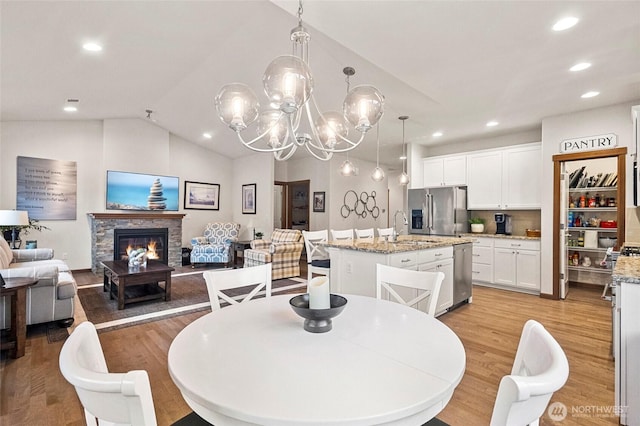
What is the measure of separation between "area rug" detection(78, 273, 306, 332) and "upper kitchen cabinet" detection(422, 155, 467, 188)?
3170 mm

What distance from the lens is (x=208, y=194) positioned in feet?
26.2

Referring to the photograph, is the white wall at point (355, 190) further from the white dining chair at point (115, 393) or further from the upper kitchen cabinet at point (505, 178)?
the white dining chair at point (115, 393)

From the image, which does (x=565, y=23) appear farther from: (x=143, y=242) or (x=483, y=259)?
(x=143, y=242)

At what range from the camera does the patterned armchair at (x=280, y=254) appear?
5.57 m

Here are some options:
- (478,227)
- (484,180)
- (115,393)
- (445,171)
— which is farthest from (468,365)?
(445,171)

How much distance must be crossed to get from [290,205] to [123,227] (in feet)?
13.3

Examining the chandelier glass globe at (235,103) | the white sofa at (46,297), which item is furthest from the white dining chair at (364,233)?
the white sofa at (46,297)

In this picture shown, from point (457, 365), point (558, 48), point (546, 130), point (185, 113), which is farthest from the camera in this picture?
point (185, 113)

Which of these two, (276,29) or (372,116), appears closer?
(372,116)

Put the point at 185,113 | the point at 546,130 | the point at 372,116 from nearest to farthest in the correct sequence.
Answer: the point at 372,116 < the point at 546,130 < the point at 185,113

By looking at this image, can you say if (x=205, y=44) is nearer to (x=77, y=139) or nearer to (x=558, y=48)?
(x=558, y=48)

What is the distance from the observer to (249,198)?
794 cm

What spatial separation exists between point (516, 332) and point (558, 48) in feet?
8.71

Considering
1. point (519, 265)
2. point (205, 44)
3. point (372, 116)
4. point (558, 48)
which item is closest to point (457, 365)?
point (372, 116)
